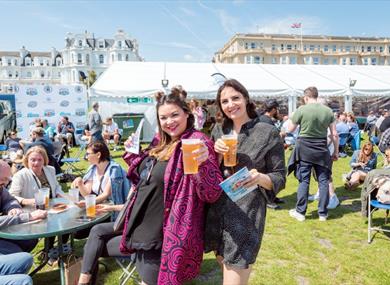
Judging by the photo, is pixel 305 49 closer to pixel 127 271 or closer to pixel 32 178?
pixel 32 178

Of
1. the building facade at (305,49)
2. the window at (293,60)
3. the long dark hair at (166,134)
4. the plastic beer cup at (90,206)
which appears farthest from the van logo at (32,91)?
the window at (293,60)

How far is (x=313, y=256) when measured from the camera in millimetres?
3752

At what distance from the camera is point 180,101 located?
182 cm

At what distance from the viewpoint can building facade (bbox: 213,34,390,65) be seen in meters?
78.3

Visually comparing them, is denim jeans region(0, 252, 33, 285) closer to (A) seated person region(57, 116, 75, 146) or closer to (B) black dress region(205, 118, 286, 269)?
(B) black dress region(205, 118, 286, 269)

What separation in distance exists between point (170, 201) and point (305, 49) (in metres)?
90.3

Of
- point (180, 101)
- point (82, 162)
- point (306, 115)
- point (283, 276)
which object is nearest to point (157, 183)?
point (180, 101)

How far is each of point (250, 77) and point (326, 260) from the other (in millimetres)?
11620

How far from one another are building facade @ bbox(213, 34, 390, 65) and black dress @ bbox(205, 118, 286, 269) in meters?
77.5

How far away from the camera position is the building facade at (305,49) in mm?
78312

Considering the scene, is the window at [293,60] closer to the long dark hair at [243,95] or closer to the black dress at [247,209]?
the long dark hair at [243,95]

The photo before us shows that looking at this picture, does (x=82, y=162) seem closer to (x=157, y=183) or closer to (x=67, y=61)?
(x=157, y=183)

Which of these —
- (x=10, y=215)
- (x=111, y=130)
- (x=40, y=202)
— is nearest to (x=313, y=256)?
(x=40, y=202)

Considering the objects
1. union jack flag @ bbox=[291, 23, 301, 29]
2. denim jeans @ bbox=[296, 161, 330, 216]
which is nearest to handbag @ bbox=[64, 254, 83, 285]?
denim jeans @ bbox=[296, 161, 330, 216]
